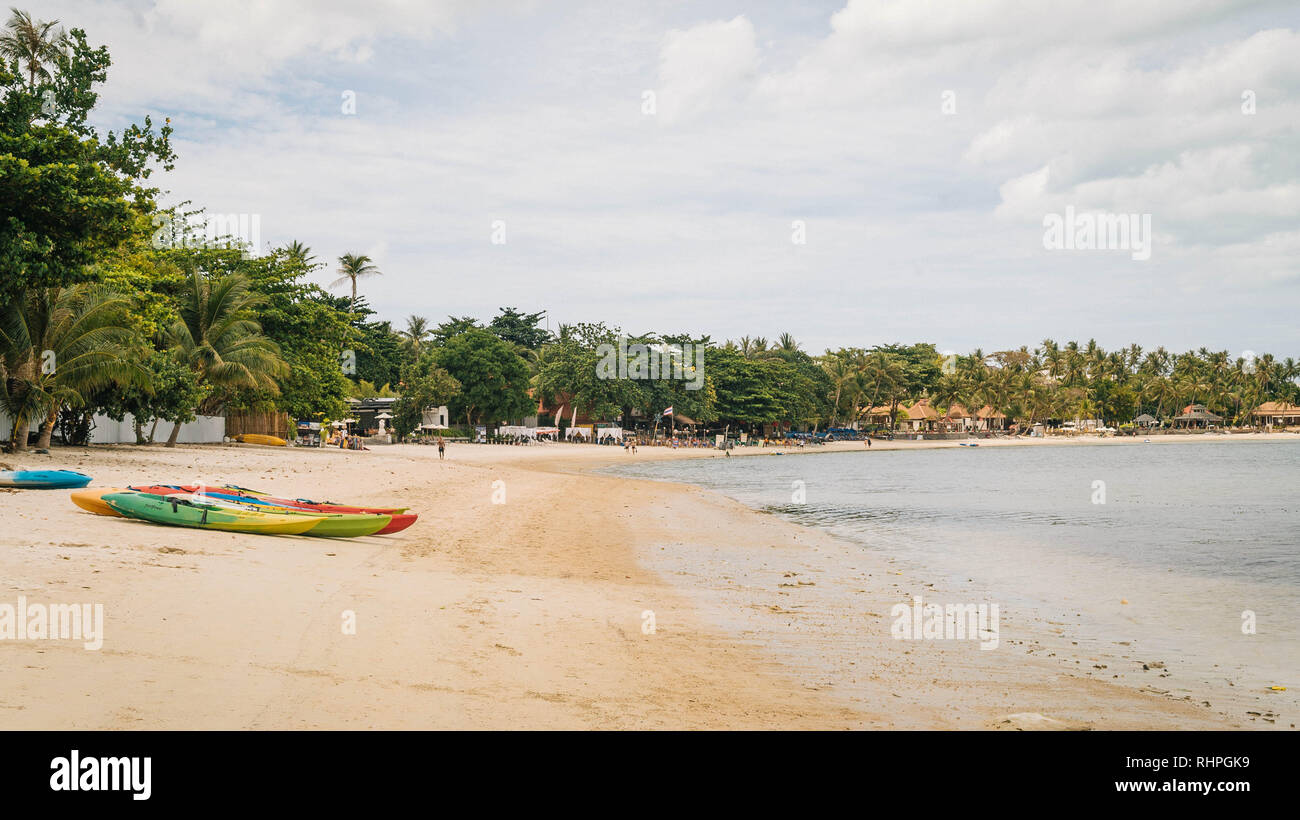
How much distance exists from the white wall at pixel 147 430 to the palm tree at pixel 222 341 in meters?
0.90

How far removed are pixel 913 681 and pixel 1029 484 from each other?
37172 mm

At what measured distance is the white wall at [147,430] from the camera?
29.9 m

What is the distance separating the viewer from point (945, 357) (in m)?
124

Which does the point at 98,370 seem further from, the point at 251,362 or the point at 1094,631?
the point at 1094,631

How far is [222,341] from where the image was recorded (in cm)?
3462

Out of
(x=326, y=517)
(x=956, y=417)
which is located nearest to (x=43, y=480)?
(x=326, y=517)

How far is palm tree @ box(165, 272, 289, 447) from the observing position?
3325 centimetres

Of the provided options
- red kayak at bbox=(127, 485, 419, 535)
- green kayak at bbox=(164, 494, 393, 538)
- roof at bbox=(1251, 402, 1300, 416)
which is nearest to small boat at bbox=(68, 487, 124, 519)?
red kayak at bbox=(127, 485, 419, 535)

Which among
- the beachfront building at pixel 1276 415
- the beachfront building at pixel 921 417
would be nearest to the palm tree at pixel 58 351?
→ the beachfront building at pixel 921 417

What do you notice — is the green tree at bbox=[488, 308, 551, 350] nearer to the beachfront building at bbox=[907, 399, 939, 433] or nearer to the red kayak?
the beachfront building at bbox=[907, 399, 939, 433]

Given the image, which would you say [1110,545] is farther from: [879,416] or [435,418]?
[879,416]

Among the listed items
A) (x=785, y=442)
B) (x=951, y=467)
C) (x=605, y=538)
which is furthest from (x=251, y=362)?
(x=785, y=442)

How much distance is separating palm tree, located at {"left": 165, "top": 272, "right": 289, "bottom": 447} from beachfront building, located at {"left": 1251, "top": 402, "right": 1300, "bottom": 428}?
14850 centimetres

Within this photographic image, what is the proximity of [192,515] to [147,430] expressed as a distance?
80.3 ft
